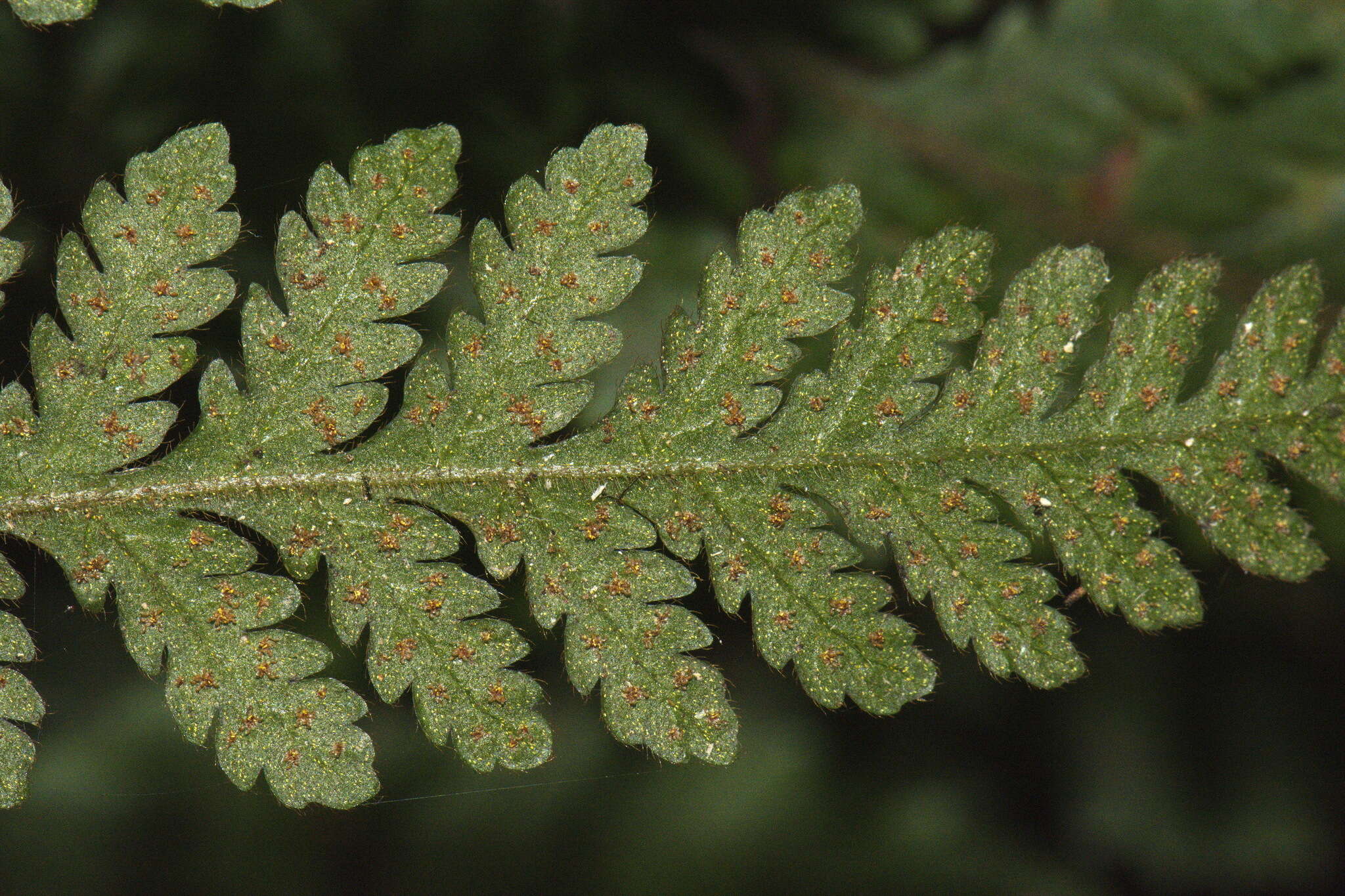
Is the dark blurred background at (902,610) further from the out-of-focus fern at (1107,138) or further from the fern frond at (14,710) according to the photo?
the fern frond at (14,710)

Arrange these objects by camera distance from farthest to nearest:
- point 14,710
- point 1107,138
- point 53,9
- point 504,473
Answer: point 1107,138 → point 504,473 → point 14,710 → point 53,9

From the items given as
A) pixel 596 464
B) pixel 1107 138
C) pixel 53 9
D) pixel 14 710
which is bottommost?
pixel 14 710

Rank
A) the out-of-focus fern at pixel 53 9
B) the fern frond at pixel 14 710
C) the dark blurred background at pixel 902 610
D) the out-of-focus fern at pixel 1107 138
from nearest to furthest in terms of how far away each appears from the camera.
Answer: the out-of-focus fern at pixel 53 9
the fern frond at pixel 14 710
the dark blurred background at pixel 902 610
the out-of-focus fern at pixel 1107 138

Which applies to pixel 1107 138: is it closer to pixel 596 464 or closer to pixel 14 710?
pixel 596 464

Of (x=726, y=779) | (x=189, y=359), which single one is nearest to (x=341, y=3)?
(x=189, y=359)

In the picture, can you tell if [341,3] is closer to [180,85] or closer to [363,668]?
Result: [180,85]

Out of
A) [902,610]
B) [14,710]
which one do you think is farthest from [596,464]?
[902,610]

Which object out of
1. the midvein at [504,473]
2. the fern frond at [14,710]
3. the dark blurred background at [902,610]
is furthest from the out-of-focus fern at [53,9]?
the dark blurred background at [902,610]

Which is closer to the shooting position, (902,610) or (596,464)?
(596,464)
